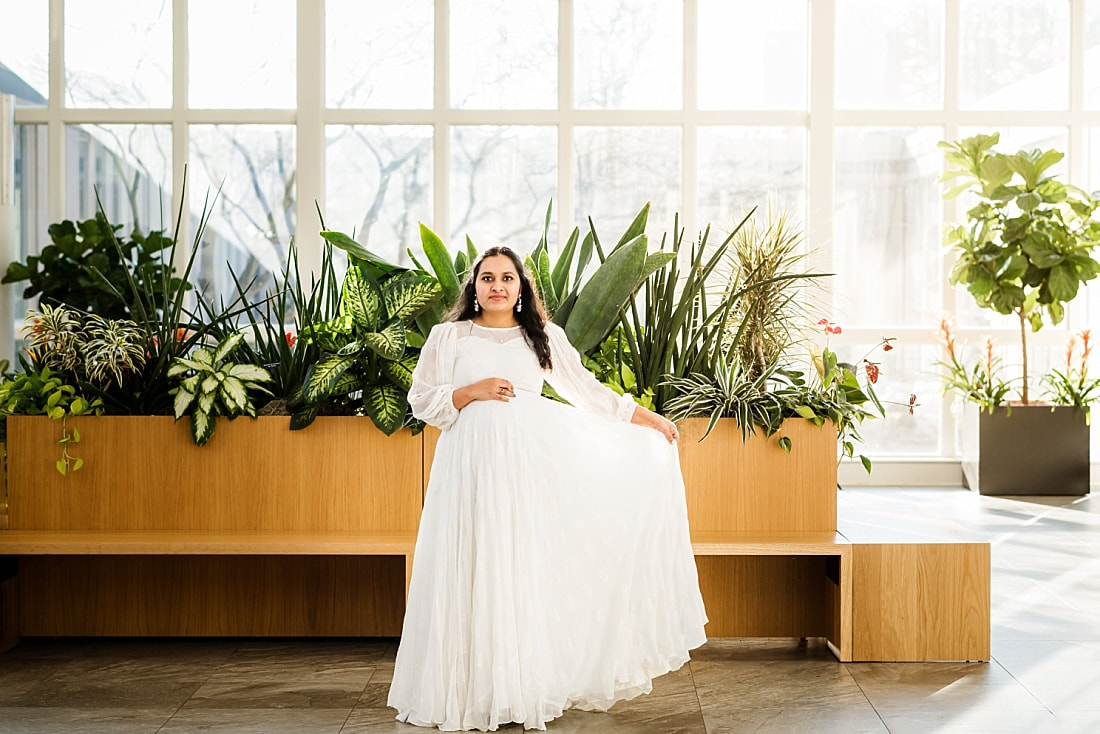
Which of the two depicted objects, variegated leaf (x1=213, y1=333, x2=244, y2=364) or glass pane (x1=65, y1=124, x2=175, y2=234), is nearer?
variegated leaf (x1=213, y1=333, x2=244, y2=364)

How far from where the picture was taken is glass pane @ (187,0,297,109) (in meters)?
8.22

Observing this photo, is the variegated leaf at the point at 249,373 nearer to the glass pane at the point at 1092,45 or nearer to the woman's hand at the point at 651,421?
the woman's hand at the point at 651,421

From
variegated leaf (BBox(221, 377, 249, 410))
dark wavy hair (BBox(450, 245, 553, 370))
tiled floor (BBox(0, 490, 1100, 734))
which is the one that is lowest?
tiled floor (BBox(0, 490, 1100, 734))

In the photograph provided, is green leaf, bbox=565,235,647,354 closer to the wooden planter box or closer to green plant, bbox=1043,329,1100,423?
the wooden planter box

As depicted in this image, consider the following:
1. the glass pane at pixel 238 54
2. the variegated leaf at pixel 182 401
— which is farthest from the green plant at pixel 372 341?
the glass pane at pixel 238 54

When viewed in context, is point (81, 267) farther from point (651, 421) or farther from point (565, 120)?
point (651, 421)

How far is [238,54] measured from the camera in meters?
8.22

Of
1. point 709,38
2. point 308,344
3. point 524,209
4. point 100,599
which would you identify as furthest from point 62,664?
point 709,38

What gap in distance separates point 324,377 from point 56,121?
18.1 feet

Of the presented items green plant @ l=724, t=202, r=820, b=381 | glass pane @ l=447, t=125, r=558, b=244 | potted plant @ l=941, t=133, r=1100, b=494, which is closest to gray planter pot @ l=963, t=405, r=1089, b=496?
potted plant @ l=941, t=133, r=1100, b=494

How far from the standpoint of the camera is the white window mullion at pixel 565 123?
8.23m

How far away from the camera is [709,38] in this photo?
829 cm

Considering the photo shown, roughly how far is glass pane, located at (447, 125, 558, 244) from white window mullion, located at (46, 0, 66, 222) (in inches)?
118

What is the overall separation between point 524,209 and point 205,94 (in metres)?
2.62
